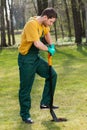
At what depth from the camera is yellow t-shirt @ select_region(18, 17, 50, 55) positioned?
621 cm

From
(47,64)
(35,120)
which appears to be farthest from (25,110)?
(47,64)

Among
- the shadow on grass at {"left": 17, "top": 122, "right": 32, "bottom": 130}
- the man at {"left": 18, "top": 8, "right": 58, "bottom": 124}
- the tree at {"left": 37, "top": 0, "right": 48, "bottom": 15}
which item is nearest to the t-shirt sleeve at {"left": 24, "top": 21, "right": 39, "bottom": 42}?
the man at {"left": 18, "top": 8, "right": 58, "bottom": 124}

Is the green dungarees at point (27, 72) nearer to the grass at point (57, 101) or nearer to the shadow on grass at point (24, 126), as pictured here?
the shadow on grass at point (24, 126)

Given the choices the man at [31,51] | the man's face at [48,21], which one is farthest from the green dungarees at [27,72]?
the man's face at [48,21]

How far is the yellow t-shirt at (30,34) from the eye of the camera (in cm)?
621

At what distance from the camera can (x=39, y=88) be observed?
10.3 metres

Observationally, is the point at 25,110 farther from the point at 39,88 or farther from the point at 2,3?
the point at 2,3

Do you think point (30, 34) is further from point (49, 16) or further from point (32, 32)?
point (49, 16)

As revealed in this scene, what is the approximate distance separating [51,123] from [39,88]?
12.0ft

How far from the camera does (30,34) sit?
20.4ft

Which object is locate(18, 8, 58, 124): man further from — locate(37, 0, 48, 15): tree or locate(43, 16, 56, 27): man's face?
locate(37, 0, 48, 15): tree

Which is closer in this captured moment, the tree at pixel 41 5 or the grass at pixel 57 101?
the grass at pixel 57 101

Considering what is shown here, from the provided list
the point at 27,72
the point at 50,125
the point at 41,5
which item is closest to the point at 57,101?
the point at 50,125

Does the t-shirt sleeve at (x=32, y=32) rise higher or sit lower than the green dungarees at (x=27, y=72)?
higher
